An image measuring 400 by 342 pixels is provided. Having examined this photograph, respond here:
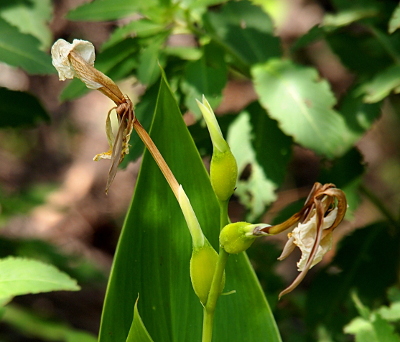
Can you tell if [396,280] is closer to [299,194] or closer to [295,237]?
[295,237]

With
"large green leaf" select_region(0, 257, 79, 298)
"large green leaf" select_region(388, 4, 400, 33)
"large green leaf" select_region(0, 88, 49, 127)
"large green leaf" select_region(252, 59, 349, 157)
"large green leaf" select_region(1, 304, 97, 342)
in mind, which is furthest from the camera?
"large green leaf" select_region(1, 304, 97, 342)

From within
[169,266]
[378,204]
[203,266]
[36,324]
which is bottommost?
[36,324]

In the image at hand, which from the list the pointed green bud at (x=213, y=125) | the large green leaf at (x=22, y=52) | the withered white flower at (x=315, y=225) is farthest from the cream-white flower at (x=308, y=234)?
the large green leaf at (x=22, y=52)

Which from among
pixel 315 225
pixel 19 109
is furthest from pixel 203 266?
pixel 19 109

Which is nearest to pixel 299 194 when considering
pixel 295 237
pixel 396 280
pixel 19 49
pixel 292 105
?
pixel 396 280

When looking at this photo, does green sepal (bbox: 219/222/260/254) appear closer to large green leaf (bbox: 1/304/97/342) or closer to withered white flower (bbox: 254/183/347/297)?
withered white flower (bbox: 254/183/347/297)

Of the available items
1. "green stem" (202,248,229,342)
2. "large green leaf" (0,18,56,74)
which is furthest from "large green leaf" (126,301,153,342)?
"large green leaf" (0,18,56,74)

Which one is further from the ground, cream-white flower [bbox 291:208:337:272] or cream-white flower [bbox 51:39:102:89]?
cream-white flower [bbox 51:39:102:89]

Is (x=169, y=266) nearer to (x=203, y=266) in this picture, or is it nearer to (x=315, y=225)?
(x=203, y=266)
